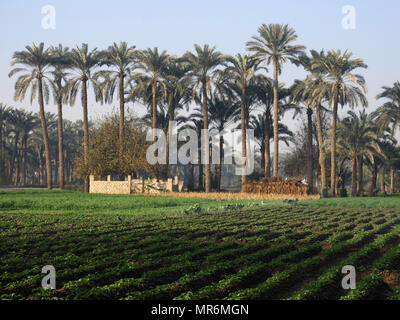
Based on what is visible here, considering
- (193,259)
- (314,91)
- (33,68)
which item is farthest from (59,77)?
(193,259)

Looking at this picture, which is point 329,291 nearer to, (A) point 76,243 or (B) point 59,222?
(A) point 76,243

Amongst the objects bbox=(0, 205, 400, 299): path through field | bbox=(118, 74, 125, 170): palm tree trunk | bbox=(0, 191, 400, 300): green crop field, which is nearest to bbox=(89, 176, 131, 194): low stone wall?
bbox=(118, 74, 125, 170): palm tree trunk

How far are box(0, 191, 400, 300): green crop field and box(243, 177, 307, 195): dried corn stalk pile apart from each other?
767 inches

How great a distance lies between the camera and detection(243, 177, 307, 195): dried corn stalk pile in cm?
3756

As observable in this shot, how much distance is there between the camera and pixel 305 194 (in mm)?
37312

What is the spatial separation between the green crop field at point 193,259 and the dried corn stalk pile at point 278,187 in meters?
19.5

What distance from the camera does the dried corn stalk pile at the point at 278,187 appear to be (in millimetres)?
37562

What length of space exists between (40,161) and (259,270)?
7242cm

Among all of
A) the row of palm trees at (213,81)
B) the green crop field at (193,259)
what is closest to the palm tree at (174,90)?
the row of palm trees at (213,81)

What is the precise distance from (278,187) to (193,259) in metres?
28.3

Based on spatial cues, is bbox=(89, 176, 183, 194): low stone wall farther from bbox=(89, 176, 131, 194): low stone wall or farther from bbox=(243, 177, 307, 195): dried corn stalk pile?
bbox=(243, 177, 307, 195): dried corn stalk pile
